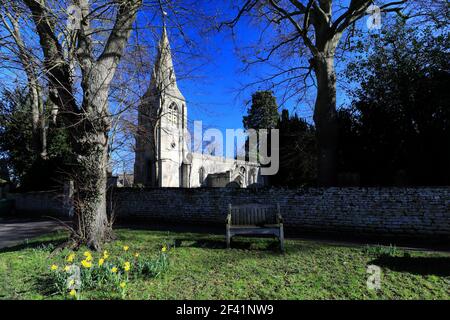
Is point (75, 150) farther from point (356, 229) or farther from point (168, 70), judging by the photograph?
point (168, 70)

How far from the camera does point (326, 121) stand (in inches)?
446

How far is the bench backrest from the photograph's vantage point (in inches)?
286

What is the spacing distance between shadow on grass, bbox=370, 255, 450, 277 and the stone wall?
2990 mm

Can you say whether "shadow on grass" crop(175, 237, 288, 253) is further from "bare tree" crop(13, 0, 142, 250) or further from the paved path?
the paved path

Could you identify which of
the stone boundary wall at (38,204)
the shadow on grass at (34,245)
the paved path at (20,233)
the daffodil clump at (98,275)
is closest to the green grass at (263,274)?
the daffodil clump at (98,275)

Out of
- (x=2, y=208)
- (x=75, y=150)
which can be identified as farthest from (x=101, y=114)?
(x=2, y=208)

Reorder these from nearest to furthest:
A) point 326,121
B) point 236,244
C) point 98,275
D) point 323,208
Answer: point 98,275 < point 236,244 < point 323,208 < point 326,121

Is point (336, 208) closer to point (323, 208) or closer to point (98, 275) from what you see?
point (323, 208)

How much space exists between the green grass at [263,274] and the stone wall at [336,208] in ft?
8.39

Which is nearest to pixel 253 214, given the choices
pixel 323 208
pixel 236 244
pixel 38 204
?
pixel 236 244

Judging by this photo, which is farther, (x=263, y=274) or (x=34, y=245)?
(x=34, y=245)

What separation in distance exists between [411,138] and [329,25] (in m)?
5.72

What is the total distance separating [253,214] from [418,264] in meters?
3.56

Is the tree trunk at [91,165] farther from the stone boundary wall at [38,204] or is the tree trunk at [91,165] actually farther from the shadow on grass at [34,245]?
the stone boundary wall at [38,204]
